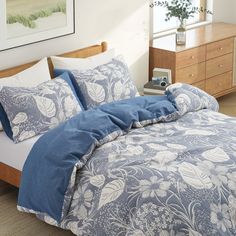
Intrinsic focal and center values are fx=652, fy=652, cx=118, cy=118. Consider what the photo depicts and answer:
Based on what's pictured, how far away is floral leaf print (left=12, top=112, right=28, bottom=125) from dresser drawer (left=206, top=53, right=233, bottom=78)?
2.31 m

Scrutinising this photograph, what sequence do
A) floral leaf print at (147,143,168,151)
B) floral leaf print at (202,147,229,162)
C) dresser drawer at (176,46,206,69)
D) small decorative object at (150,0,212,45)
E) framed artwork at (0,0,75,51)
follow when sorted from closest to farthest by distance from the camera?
floral leaf print at (202,147,229,162), floral leaf print at (147,143,168,151), framed artwork at (0,0,75,51), dresser drawer at (176,46,206,69), small decorative object at (150,0,212,45)

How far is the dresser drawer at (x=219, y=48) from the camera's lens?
5.89 m

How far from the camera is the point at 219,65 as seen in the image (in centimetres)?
606

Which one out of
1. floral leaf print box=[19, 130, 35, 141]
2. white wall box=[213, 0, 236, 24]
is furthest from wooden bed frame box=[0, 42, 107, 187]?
white wall box=[213, 0, 236, 24]

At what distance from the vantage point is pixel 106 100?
4582 mm

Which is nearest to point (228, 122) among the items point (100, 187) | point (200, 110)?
point (200, 110)

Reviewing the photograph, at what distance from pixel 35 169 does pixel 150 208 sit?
843mm

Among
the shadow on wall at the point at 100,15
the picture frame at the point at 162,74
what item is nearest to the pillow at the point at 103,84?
the shadow on wall at the point at 100,15

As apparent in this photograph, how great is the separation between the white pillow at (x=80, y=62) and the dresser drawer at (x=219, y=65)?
1.33 m

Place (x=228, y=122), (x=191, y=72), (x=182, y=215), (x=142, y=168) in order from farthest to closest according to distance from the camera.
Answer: (x=191, y=72) < (x=228, y=122) < (x=142, y=168) < (x=182, y=215)

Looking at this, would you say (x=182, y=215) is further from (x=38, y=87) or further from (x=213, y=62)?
(x=213, y=62)

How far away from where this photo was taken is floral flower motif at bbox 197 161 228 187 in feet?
11.4

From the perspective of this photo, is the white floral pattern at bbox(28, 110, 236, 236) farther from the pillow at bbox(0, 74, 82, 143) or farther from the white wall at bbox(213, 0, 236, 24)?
the white wall at bbox(213, 0, 236, 24)

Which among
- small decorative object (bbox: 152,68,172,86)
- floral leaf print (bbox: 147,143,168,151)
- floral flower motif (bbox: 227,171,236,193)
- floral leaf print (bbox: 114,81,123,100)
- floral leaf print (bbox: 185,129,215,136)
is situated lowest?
floral flower motif (bbox: 227,171,236,193)
